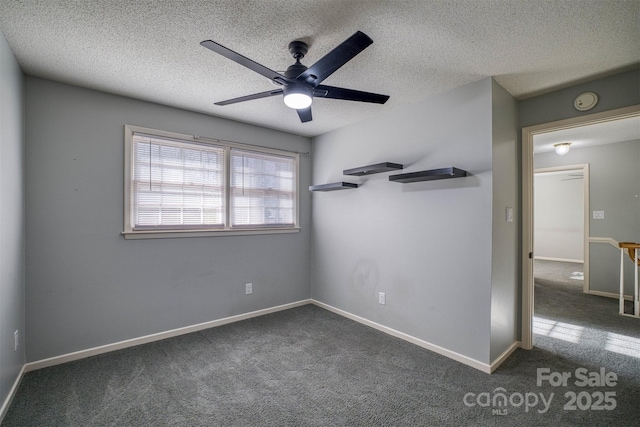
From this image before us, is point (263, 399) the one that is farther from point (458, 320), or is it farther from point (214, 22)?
point (214, 22)

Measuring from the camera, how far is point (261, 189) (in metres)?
3.82

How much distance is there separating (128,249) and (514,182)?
150 inches

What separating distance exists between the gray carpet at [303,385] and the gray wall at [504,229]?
0.32 m

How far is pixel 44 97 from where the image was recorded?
2.46 meters

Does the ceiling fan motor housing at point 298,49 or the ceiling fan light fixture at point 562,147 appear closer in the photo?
the ceiling fan motor housing at point 298,49

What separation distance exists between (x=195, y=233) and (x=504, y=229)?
3104 mm

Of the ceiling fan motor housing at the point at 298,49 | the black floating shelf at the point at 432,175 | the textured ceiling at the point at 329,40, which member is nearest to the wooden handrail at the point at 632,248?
the textured ceiling at the point at 329,40

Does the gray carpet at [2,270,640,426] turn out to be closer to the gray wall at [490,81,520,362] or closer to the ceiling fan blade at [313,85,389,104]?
the gray wall at [490,81,520,362]

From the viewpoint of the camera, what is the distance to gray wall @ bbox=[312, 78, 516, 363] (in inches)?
97.7

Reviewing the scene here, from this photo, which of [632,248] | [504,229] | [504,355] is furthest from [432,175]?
[632,248]

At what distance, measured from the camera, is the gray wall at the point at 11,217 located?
185 cm

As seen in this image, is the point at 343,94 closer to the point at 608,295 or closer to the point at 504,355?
the point at 504,355

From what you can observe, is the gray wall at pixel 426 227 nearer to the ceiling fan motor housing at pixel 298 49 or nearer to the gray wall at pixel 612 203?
the ceiling fan motor housing at pixel 298 49

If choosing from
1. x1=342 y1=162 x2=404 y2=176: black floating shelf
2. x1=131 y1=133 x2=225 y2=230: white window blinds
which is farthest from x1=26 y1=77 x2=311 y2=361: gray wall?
x1=342 y1=162 x2=404 y2=176: black floating shelf
